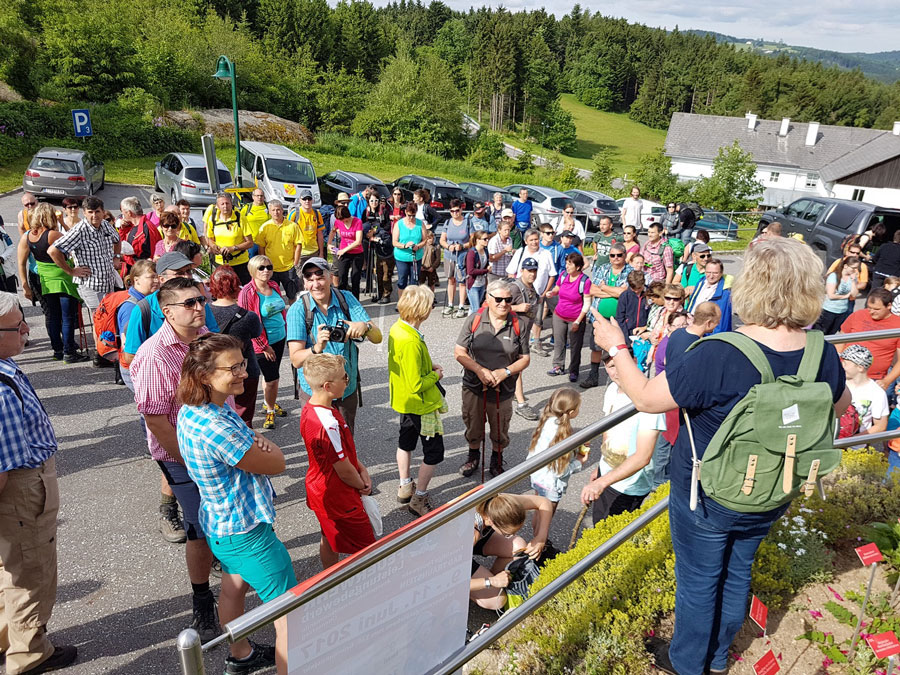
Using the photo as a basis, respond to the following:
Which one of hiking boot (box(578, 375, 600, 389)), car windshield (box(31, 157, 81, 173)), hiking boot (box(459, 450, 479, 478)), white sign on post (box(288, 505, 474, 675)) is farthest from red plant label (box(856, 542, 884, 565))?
car windshield (box(31, 157, 81, 173))

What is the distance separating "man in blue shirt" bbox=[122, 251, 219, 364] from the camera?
15.2ft

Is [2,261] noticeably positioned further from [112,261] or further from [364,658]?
[364,658]

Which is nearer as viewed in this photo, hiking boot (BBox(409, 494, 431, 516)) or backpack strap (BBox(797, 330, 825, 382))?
backpack strap (BBox(797, 330, 825, 382))

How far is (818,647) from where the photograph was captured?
282 cm

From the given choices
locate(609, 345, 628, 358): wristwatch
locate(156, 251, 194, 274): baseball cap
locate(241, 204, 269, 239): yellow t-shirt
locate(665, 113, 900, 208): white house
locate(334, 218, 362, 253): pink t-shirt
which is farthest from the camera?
locate(665, 113, 900, 208): white house

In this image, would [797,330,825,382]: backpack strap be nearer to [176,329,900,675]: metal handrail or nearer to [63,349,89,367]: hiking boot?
[176,329,900,675]: metal handrail

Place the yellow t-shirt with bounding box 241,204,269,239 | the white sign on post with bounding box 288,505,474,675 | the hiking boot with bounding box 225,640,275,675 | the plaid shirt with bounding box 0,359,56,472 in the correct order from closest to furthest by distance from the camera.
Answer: the white sign on post with bounding box 288,505,474,675 → the plaid shirt with bounding box 0,359,56,472 → the hiking boot with bounding box 225,640,275,675 → the yellow t-shirt with bounding box 241,204,269,239

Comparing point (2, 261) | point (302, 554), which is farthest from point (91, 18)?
point (302, 554)

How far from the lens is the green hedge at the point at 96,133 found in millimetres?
26031

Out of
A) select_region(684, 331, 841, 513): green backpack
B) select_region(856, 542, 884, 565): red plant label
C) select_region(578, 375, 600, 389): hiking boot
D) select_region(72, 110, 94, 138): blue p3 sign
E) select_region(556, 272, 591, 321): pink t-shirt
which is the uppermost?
select_region(72, 110, 94, 138): blue p3 sign

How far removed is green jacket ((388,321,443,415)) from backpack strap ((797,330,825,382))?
3123 millimetres

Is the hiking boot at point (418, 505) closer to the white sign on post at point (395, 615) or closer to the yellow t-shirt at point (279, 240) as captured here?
the white sign on post at point (395, 615)

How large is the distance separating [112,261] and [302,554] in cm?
490

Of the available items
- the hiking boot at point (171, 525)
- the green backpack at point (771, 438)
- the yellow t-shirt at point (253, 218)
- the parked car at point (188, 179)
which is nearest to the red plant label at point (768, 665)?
the green backpack at point (771, 438)
